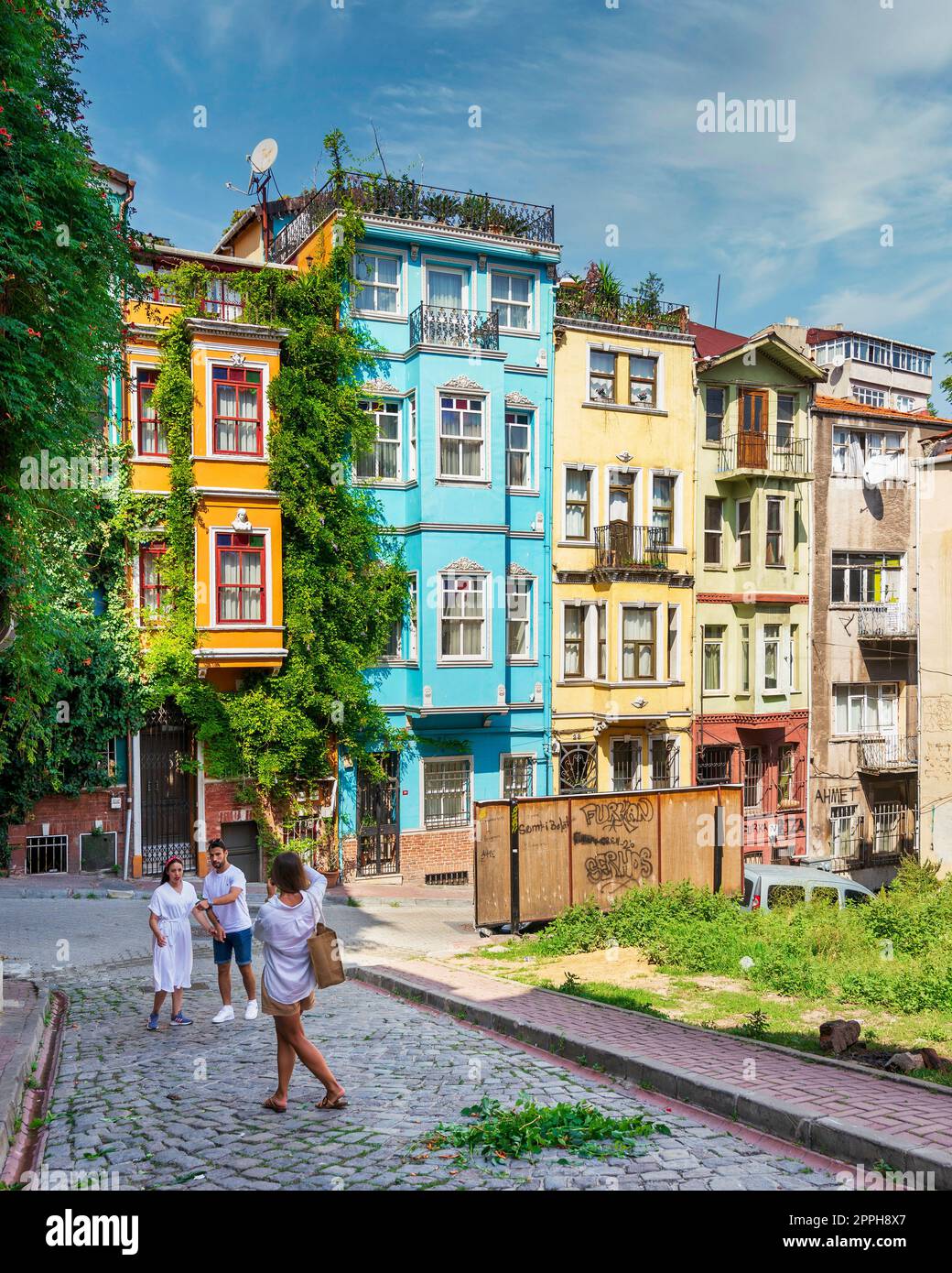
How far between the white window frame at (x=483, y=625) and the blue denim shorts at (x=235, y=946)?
15.0 m

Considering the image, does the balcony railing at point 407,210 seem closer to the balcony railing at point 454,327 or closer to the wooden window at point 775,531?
the balcony railing at point 454,327

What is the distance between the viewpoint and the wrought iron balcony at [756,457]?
30.8 meters

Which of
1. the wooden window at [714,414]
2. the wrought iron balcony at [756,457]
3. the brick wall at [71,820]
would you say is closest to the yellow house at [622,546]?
the wooden window at [714,414]

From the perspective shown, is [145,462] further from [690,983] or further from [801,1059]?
[801,1059]

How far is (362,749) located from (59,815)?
6932 mm

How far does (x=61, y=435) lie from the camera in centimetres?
1112

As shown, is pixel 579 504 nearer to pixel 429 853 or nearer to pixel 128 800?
pixel 429 853

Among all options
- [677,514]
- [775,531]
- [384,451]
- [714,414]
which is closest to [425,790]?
[384,451]

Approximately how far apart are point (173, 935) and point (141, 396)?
1593 cm

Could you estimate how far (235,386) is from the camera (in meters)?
23.5

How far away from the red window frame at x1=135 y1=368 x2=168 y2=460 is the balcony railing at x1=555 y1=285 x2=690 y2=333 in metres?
11.3

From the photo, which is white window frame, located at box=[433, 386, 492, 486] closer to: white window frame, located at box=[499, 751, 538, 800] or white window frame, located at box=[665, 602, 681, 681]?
white window frame, located at box=[499, 751, 538, 800]

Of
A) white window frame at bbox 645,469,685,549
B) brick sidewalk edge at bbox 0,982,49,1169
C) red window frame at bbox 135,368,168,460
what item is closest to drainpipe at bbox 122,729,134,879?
red window frame at bbox 135,368,168,460

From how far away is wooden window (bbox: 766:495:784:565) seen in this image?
31.5 meters
